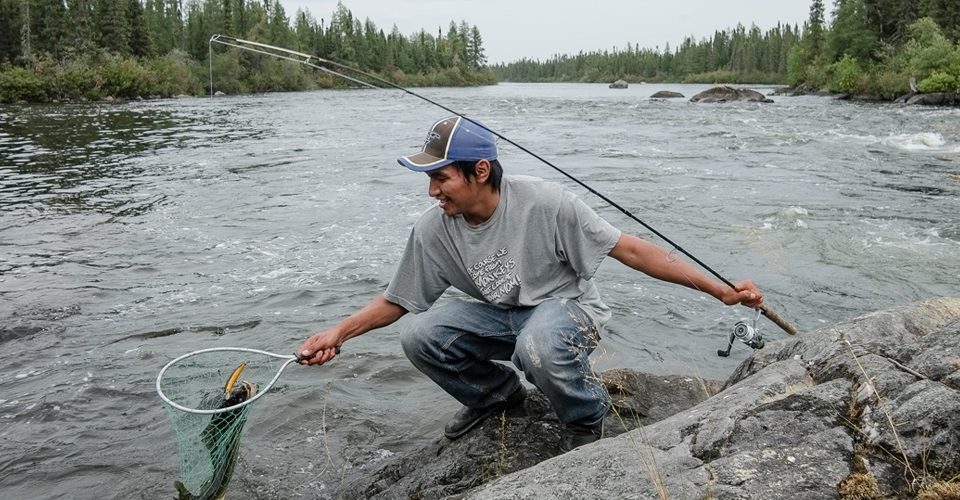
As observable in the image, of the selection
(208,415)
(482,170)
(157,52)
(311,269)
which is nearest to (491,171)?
(482,170)

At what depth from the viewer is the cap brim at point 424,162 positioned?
3.26 meters

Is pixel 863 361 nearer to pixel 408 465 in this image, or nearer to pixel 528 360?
pixel 528 360

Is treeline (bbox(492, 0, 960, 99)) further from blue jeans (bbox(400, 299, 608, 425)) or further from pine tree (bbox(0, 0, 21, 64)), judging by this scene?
pine tree (bbox(0, 0, 21, 64))

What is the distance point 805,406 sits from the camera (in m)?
2.67

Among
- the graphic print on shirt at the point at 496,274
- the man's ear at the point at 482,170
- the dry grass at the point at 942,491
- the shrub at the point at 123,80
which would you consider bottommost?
the dry grass at the point at 942,491

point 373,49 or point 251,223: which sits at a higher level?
point 373,49

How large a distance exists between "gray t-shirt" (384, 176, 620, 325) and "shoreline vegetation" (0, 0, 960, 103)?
3367cm

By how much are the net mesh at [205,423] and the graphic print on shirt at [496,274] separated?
111 cm

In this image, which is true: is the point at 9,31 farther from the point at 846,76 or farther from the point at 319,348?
the point at 319,348

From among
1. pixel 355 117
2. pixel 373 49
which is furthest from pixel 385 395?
pixel 373 49

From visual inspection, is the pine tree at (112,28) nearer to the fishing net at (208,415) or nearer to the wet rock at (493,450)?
the fishing net at (208,415)

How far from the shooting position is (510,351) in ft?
12.6

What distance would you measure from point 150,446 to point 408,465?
1734 millimetres

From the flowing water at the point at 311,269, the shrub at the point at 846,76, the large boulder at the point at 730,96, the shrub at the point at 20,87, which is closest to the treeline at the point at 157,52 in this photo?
the shrub at the point at 20,87
